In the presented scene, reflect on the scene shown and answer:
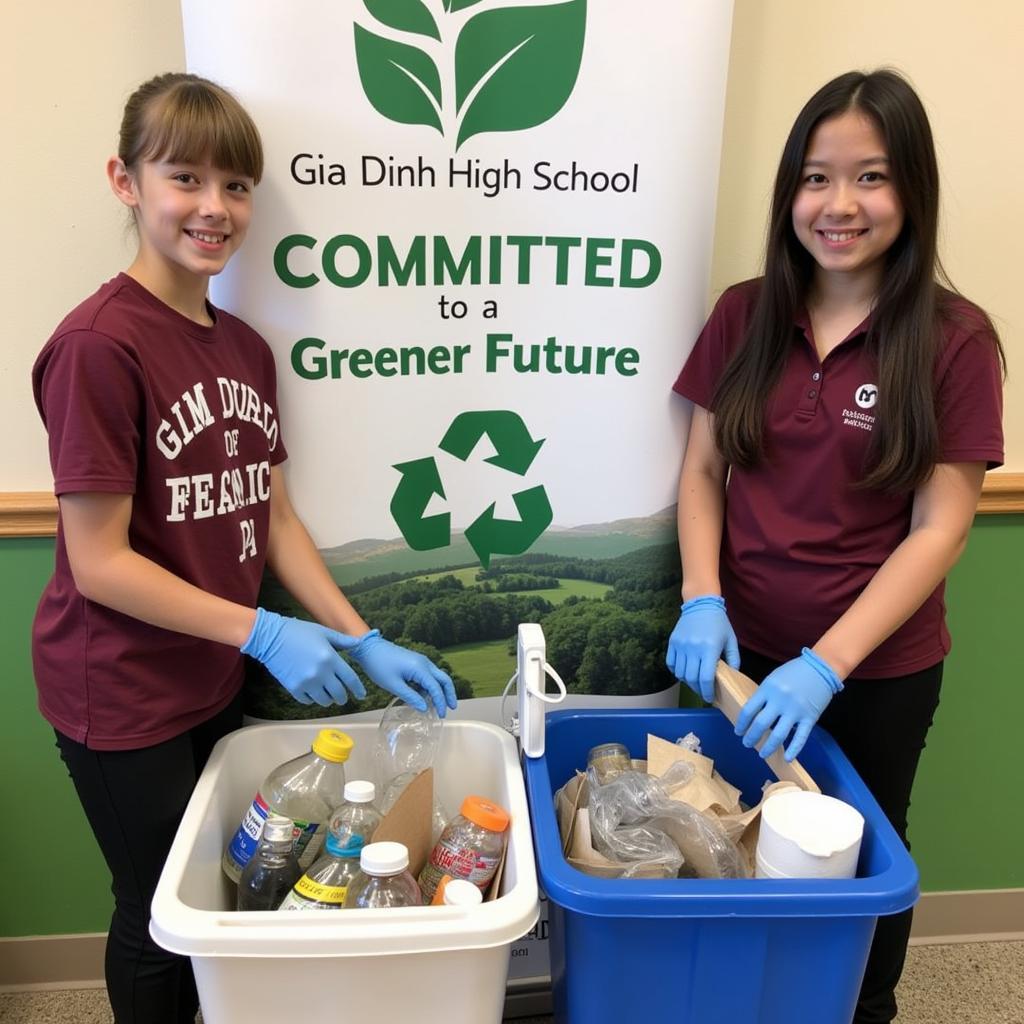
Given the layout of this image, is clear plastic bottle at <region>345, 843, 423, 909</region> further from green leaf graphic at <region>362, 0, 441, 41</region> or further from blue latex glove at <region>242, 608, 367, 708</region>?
green leaf graphic at <region>362, 0, 441, 41</region>

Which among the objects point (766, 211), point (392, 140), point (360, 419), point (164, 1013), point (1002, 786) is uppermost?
point (392, 140)

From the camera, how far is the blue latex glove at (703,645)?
1.07 m

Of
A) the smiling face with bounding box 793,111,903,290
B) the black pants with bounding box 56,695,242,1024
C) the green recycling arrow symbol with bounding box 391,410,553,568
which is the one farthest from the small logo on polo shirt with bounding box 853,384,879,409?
the black pants with bounding box 56,695,242,1024

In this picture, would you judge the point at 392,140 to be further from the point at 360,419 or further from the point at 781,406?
the point at 781,406

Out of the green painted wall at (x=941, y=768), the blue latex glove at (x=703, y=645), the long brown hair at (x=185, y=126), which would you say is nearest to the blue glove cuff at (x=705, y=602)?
the blue latex glove at (x=703, y=645)

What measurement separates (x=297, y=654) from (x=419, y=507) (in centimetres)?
31

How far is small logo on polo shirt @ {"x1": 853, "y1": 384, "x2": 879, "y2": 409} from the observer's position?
106cm

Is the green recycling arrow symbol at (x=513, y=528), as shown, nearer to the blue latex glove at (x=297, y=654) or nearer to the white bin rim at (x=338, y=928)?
the blue latex glove at (x=297, y=654)

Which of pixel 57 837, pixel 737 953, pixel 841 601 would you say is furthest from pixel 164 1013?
pixel 841 601

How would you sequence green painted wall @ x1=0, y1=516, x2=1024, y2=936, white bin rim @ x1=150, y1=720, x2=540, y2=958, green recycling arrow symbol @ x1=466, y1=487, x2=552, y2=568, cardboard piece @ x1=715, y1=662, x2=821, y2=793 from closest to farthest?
1. white bin rim @ x1=150, y1=720, x2=540, y2=958
2. cardboard piece @ x1=715, y1=662, x2=821, y2=793
3. green recycling arrow symbol @ x1=466, y1=487, x2=552, y2=568
4. green painted wall @ x1=0, y1=516, x2=1024, y2=936

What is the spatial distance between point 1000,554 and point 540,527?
0.82 metres

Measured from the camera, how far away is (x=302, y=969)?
0.77 m

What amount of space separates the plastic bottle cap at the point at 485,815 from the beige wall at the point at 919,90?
0.85 meters

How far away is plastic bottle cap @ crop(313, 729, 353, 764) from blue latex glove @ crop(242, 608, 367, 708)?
6cm
